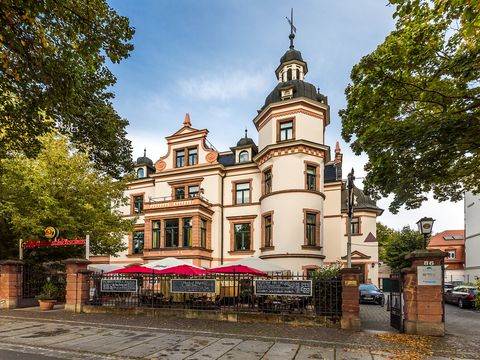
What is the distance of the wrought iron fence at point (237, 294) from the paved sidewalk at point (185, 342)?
3.80ft

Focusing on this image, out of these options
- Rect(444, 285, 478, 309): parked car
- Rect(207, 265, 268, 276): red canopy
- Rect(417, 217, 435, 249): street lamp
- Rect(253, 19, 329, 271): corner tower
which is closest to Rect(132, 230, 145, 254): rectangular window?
Rect(253, 19, 329, 271): corner tower

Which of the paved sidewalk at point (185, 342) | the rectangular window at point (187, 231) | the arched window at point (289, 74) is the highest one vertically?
the arched window at point (289, 74)

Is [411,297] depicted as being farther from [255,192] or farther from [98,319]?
[255,192]

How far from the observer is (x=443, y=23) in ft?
32.8

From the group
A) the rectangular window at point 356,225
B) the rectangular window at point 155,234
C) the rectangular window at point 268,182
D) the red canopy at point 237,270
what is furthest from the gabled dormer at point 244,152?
the red canopy at point 237,270

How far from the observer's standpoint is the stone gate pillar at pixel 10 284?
16.1 metres

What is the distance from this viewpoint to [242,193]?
2850cm

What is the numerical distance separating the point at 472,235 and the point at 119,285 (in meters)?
34.8

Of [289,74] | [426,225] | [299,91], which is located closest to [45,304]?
[426,225]

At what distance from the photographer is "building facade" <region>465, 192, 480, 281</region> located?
109 feet

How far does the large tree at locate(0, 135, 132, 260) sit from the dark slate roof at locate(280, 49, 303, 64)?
57.4 feet

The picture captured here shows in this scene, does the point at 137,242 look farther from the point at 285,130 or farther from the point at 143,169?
the point at 285,130

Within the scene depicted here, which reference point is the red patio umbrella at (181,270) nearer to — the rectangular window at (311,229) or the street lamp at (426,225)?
the street lamp at (426,225)

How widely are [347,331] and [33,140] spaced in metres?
11.5
